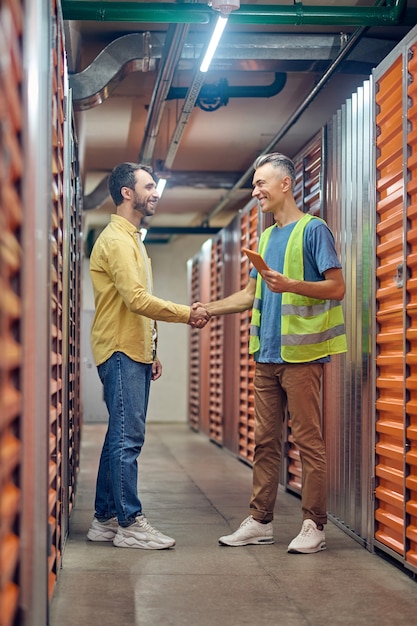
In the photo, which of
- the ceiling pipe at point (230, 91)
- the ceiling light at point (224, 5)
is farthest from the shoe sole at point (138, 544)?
the ceiling pipe at point (230, 91)

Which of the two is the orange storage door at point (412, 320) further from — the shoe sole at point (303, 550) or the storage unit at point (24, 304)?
the storage unit at point (24, 304)

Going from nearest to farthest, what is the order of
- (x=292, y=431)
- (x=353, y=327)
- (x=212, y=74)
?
(x=292, y=431) < (x=353, y=327) < (x=212, y=74)

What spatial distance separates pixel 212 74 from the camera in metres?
8.23

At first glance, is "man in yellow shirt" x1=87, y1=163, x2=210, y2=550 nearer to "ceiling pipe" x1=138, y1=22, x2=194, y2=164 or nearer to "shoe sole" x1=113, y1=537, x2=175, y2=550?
"shoe sole" x1=113, y1=537, x2=175, y2=550

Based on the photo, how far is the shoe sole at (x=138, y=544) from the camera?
429cm

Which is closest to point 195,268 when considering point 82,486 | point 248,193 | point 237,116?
point 248,193

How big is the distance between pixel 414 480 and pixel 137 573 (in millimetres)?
1299

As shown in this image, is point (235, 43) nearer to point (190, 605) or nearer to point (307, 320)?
point (307, 320)

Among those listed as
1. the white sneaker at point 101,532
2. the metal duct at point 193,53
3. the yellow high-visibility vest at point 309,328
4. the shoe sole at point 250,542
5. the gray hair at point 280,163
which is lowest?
the shoe sole at point 250,542

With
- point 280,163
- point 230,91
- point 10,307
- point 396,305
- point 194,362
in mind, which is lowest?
point 194,362

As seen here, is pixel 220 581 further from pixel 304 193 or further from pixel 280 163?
pixel 304 193

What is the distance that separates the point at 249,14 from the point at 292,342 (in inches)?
101

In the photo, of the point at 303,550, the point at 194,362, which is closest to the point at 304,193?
the point at 303,550

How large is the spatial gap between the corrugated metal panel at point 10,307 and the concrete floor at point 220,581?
1.13 meters
